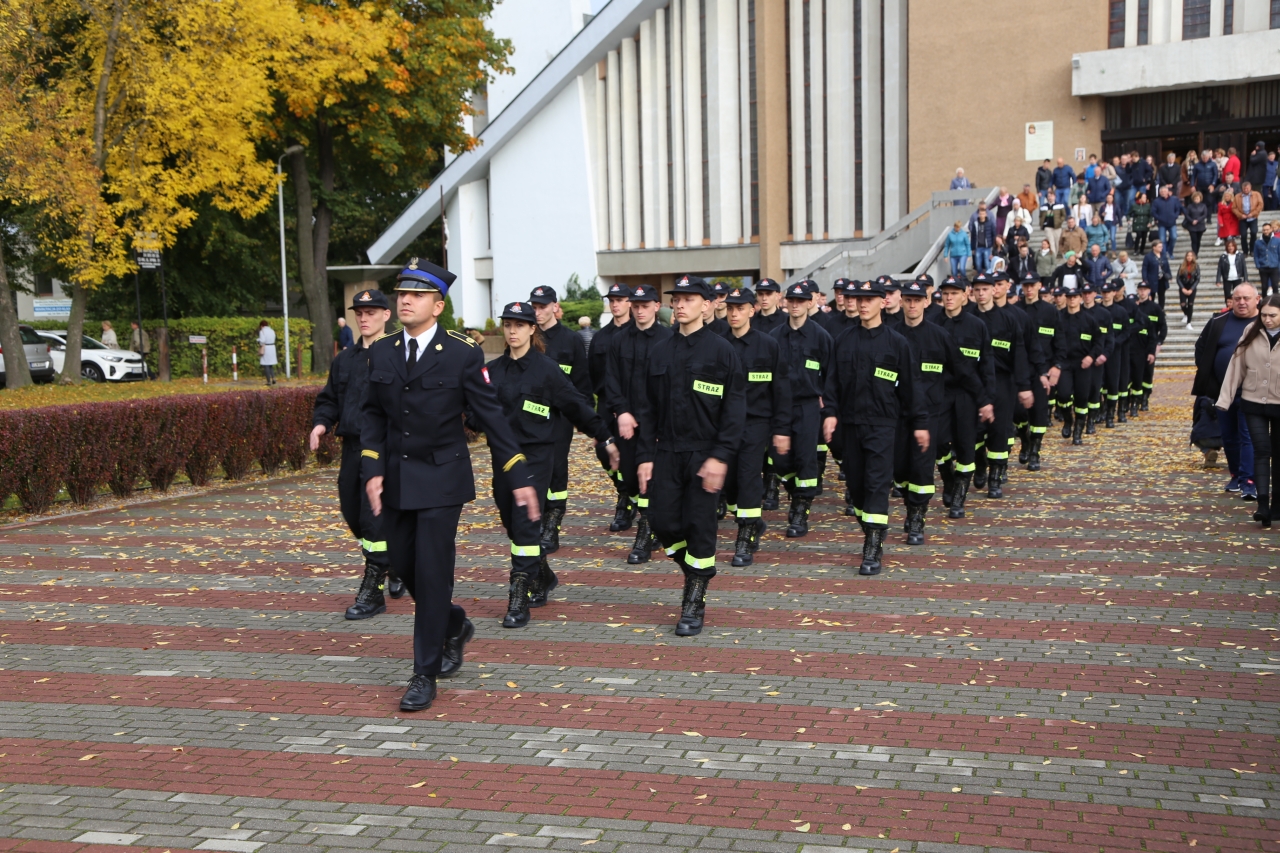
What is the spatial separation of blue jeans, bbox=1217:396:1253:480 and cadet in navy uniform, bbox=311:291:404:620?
845cm

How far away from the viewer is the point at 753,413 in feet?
31.2

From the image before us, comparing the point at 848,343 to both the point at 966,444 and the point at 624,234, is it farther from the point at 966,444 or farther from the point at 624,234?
the point at 624,234

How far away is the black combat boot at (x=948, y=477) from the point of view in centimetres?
1174

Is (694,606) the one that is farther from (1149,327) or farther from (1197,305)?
(1197,305)

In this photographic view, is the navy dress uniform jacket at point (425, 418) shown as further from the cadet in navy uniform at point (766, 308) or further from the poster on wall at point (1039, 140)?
the poster on wall at point (1039, 140)

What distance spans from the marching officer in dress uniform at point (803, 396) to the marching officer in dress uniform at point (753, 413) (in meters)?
1.09

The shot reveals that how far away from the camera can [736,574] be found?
9375 mm

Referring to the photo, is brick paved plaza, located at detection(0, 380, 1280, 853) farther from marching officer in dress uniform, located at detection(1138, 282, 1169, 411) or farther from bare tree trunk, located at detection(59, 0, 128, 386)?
bare tree trunk, located at detection(59, 0, 128, 386)

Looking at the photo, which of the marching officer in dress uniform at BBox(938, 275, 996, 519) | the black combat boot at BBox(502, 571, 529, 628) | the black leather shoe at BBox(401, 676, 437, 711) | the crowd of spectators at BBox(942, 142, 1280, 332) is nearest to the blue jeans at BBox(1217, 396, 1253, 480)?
the marching officer in dress uniform at BBox(938, 275, 996, 519)

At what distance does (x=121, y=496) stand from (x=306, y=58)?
16.3 metres

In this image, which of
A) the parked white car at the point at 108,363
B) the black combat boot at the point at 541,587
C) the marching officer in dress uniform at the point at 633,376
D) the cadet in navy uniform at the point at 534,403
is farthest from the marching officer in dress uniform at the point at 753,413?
the parked white car at the point at 108,363

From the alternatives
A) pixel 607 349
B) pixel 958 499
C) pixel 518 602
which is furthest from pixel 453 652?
pixel 958 499

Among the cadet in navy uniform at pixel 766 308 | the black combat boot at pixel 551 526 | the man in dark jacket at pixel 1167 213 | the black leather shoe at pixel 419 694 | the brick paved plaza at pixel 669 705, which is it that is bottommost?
the brick paved plaza at pixel 669 705

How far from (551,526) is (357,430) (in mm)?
2148
